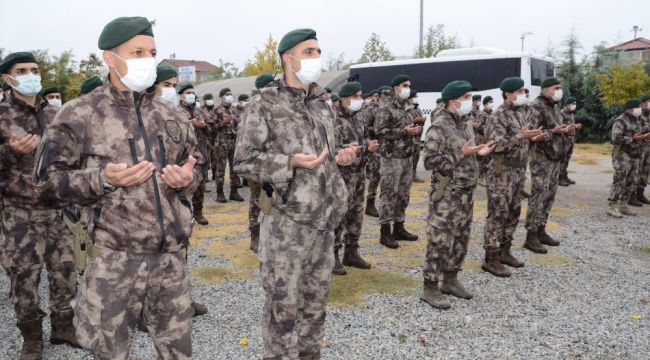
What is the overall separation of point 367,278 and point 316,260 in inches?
97.4

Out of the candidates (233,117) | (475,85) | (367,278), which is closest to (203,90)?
(475,85)

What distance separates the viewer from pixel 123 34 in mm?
2277

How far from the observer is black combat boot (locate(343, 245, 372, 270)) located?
5738 mm

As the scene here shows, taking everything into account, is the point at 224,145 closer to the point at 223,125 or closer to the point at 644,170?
the point at 223,125

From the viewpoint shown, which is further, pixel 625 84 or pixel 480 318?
pixel 625 84

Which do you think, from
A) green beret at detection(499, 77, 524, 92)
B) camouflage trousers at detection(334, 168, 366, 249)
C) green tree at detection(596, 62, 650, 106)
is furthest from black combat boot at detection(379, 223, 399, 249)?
green tree at detection(596, 62, 650, 106)

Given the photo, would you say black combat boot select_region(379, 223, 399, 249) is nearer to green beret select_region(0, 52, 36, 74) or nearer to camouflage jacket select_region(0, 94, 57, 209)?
camouflage jacket select_region(0, 94, 57, 209)

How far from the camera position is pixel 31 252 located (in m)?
3.48

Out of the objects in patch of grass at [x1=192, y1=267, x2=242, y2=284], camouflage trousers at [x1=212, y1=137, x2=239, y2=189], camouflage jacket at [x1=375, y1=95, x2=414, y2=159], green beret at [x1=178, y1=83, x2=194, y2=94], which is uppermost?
green beret at [x1=178, y1=83, x2=194, y2=94]

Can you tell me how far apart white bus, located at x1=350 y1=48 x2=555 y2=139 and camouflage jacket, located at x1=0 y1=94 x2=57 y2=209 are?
53.7 feet

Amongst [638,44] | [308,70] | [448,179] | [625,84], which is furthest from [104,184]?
[638,44]

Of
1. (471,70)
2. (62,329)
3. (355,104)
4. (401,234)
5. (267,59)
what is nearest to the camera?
(62,329)

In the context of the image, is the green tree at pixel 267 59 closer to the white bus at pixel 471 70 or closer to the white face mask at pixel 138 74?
the white bus at pixel 471 70

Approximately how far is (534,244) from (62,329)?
587cm
